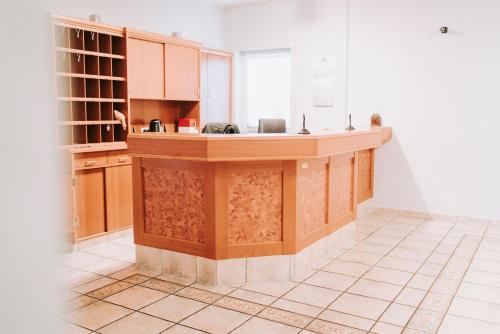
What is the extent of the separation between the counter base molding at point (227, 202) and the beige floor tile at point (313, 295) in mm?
248

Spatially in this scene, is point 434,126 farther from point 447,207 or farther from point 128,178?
point 128,178

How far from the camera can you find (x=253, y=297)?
3344 millimetres

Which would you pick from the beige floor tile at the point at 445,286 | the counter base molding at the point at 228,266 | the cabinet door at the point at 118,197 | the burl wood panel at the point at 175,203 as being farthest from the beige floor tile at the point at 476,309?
the cabinet door at the point at 118,197

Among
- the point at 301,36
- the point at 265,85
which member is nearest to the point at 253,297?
the point at 301,36

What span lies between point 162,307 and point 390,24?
15.7 feet

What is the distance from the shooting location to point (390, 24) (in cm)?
605

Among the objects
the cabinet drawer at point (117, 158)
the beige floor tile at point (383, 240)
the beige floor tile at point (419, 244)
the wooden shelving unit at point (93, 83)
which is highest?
the wooden shelving unit at point (93, 83)

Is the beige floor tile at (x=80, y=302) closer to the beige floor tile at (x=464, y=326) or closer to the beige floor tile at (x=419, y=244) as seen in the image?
the beige floor tile at (x=464, y=326)

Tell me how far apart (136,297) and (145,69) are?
3.00 m

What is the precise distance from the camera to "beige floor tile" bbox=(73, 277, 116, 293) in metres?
3.51

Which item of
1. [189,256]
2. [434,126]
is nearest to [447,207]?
[434,126]

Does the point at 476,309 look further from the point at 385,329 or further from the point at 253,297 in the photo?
the point at 253,297

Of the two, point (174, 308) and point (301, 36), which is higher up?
point (301, 36)

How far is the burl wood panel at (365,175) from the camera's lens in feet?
19.6
